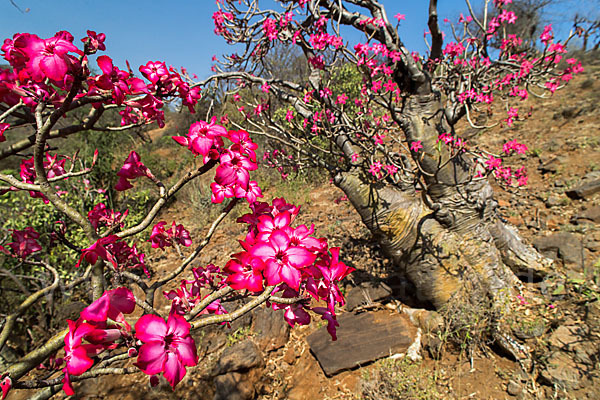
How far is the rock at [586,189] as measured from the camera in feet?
13.6

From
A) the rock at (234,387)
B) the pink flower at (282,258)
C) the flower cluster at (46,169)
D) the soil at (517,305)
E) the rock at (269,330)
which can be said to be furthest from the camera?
the rock at (269,330)

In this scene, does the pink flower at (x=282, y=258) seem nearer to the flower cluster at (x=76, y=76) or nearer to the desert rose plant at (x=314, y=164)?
the desert rose plant at (x=314, y=164)

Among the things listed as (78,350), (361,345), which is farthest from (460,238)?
(78,350)

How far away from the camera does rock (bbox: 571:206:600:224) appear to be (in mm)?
3734

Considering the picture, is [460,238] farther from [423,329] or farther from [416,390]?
[416,390]

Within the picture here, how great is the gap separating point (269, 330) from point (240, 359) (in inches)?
21.8

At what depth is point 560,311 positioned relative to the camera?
265 centimetres

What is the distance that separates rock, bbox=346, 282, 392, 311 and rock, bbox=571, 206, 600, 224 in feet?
9.80

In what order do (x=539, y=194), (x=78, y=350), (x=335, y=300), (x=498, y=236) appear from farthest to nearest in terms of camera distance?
(x=539, y=194) → (x=498, y=236) → (x=335, y=300) → (x=78, y=350)

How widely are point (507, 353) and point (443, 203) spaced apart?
143 centimetres

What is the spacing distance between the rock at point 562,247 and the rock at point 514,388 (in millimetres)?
1949

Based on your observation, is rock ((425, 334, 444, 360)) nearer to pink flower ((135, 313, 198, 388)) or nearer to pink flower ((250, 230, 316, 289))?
pink flower ((250, 230, 316, 289))

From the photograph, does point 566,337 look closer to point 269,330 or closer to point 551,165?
point 269,330

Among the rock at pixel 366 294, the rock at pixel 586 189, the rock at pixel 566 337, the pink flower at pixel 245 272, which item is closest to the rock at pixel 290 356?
the rock at pixel 366 294
